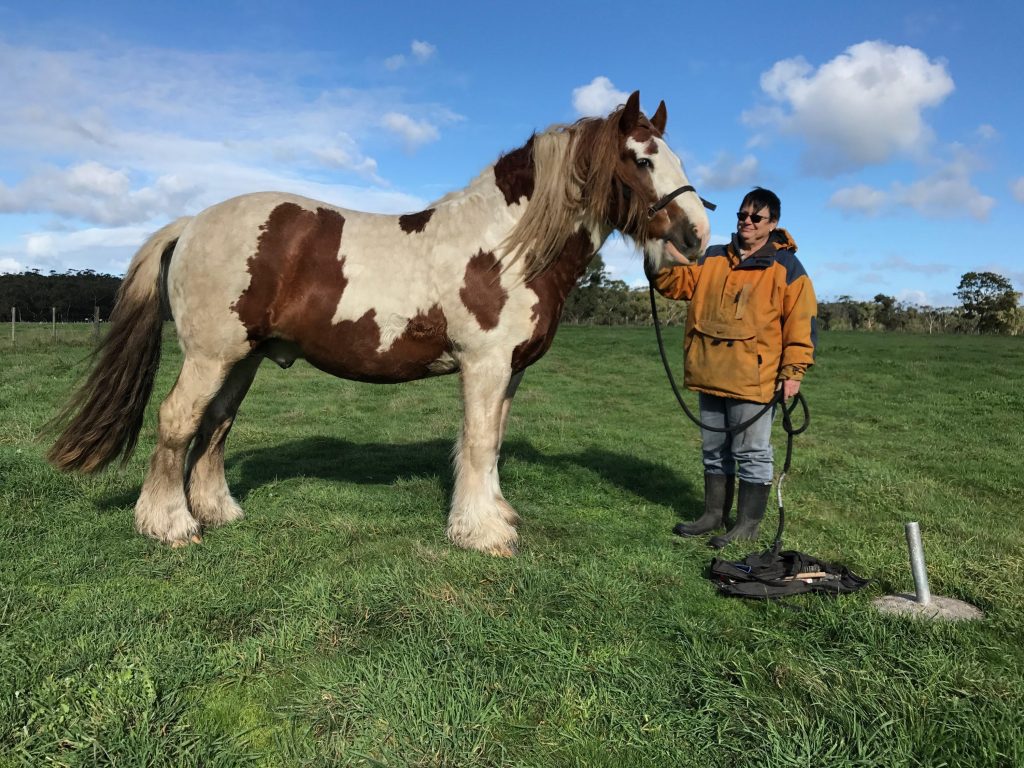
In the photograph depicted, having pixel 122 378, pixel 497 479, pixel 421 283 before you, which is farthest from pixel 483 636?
pixel 122 378

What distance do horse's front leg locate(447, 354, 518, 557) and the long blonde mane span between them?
65 centimetres

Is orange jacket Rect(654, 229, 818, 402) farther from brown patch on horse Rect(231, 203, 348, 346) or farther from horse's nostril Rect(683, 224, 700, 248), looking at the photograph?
brown patch on horse Rect(231, 203, 348, 346)

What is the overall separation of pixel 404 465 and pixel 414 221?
10.4 feet

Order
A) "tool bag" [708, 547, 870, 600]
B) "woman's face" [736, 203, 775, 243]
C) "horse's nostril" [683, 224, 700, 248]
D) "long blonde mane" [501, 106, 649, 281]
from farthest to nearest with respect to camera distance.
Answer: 1. "woman's face" [736, 203, 775, 243]
2. "long blonde mane" [501, 106, 649, 281]
3. "horse's nostril" [683, 224, 700, 248]
4. "tool bag" [708, 547, 870, 600]

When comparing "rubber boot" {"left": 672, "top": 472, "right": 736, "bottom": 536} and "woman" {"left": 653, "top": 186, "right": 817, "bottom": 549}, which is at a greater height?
"woman" {"left": 653, "top": 186, "right": 817, "bottom": 549}

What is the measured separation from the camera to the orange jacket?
4.01 meters

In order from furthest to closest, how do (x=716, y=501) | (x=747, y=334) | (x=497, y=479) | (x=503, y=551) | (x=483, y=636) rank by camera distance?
A: (x=716, y=501), (x=497, y=479), (x=747, y=334), (x=503, y=551), (x=483, y=636)

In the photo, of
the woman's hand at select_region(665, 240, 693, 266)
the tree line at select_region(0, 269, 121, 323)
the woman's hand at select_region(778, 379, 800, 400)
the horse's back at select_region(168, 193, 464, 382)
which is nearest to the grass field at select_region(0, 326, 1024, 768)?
the woman's hand at select_region(778, 379, 800, 400)

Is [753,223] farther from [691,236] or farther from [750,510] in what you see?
[750,510]

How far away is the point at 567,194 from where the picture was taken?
12.1 ft

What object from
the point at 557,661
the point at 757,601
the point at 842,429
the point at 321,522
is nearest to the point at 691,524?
the point at 757,601

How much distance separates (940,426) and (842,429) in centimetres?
150

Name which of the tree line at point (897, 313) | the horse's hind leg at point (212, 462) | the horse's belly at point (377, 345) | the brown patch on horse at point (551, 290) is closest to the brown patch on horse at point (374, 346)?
the horse's belly at point (377, 345)

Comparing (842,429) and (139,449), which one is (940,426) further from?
(139,449)
